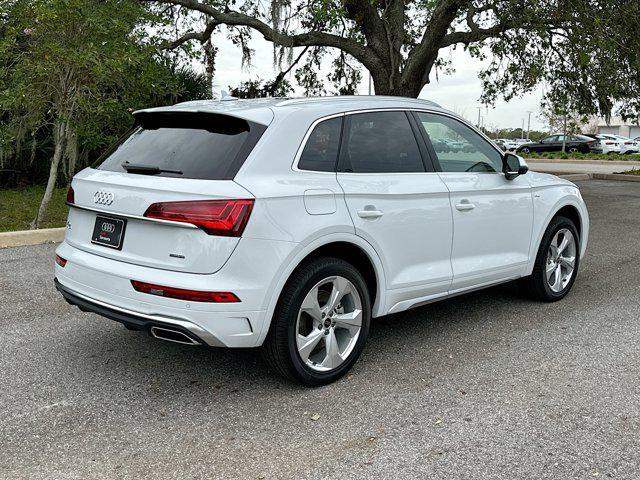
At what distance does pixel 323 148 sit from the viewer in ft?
13.3

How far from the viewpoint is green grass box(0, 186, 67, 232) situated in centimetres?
1035

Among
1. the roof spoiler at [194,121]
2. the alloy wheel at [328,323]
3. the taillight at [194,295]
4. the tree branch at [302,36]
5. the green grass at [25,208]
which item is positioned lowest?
the green grass at [25,208]

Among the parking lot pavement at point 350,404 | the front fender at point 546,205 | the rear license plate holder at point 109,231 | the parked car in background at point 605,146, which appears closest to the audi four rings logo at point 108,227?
the rear license plate holder at point 109,231

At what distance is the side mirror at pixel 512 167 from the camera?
5.23m

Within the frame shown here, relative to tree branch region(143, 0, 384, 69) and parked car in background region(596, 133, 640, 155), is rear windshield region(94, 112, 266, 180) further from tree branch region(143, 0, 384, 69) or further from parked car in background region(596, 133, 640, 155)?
parked car in background region(596, 133, 640, 155)

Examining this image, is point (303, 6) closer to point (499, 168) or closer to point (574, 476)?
point (499, 168)

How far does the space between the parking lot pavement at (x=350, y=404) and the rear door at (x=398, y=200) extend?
630 mm

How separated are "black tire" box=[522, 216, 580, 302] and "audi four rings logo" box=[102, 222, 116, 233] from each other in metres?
3.56

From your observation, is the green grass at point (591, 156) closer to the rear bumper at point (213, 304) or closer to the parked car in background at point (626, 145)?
the parked car in background at point (626, 145)

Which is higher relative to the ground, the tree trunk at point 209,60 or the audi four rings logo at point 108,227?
the tree trunk at point 209,60

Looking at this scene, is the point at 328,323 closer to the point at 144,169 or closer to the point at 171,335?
the point at 171,335

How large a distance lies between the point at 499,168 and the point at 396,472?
2.95 meters

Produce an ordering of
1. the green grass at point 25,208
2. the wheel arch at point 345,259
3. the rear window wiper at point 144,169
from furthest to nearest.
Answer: the green grass at point 25,208 → the rear window wiper at point 144,169 → the wheel arch at point 345,259

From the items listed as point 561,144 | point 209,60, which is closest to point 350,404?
point 209,60
